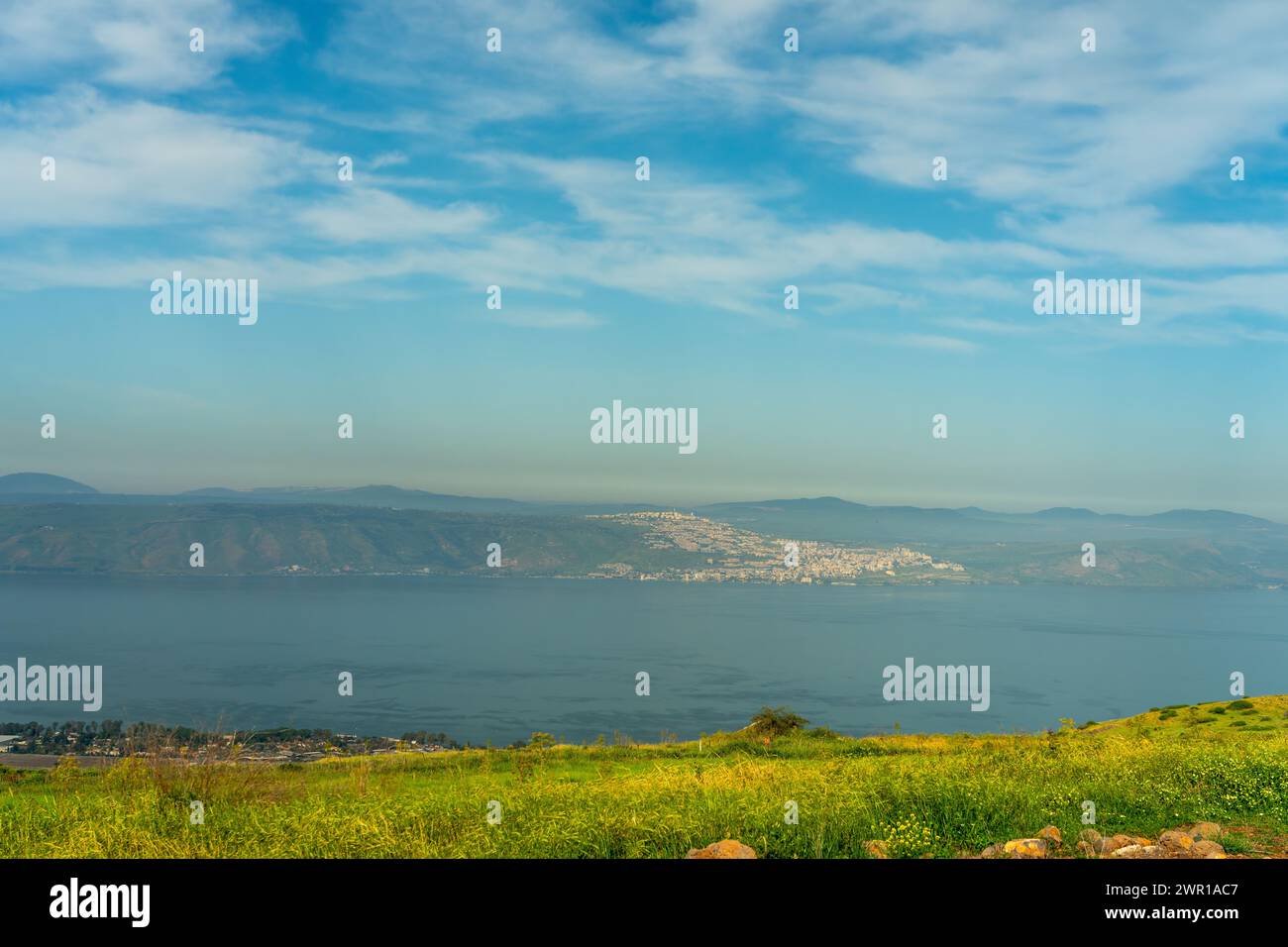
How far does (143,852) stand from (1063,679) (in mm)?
108166

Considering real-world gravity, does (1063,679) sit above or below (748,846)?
below

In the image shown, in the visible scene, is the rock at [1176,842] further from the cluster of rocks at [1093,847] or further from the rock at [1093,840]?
the rock at [1093,840]

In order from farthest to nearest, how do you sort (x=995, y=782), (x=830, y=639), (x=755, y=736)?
(x=830, y=639), (x=755, y=736), (x=995, y=782)

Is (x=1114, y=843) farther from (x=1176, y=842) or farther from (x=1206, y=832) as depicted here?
(x=1206, y=832)

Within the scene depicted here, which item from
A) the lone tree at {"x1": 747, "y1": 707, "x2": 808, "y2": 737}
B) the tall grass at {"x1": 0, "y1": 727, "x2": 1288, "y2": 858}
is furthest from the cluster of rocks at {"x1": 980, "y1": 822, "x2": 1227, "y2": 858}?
the lone tree at {"x1": 747, "y1": 707, "x2": 808, "y2": 737}

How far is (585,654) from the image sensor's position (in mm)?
113875

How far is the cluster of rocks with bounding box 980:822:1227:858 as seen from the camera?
7.68 metres

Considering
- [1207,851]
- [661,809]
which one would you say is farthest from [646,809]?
[1207,851]

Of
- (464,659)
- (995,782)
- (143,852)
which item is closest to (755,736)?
(995,782)

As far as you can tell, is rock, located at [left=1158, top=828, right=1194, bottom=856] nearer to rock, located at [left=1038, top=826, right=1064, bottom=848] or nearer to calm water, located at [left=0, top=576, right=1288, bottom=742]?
rock, located at [left=1038, top=826, right=1064, bottom=848]

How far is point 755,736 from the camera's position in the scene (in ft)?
75.5

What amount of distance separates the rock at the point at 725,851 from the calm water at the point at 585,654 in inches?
2192
